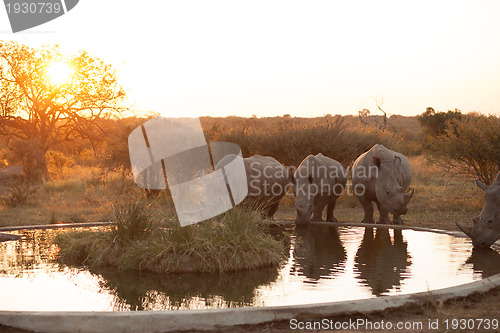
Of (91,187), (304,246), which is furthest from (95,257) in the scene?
(91,187)

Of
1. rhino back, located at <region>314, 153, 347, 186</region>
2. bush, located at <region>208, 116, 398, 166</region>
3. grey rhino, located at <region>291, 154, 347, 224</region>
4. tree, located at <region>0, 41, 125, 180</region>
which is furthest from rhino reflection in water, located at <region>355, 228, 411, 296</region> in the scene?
tree, located at <region>0, 41, 125, 180</region>

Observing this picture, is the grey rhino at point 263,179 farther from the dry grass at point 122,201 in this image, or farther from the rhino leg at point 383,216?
the rhino leg at point 383,216

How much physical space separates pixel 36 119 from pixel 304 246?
28577 mm

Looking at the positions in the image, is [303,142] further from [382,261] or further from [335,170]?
[382,261]

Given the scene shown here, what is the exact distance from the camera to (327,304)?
5.97m

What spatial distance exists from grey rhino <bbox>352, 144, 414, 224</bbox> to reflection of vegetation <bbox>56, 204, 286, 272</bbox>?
4.68 meters

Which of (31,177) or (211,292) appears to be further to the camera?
(31,177)

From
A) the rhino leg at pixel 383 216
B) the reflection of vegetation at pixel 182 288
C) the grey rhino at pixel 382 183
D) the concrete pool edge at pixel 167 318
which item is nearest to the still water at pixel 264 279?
the reflection of vegetation at pixel 182 288

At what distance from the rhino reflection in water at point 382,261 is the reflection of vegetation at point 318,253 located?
1.07 ft

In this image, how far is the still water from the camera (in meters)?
6.67

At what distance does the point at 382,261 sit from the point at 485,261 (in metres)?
1.53

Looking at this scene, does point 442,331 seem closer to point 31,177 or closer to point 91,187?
point 91,187

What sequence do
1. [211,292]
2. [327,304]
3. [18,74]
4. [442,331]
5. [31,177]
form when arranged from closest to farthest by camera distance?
[442,331], [327,304], [211,292], [31,177], [18,74]

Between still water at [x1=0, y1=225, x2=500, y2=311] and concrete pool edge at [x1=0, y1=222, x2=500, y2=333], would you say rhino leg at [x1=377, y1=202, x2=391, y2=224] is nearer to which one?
still water at [x1=0, y1=225, x2=500, y2=311]
